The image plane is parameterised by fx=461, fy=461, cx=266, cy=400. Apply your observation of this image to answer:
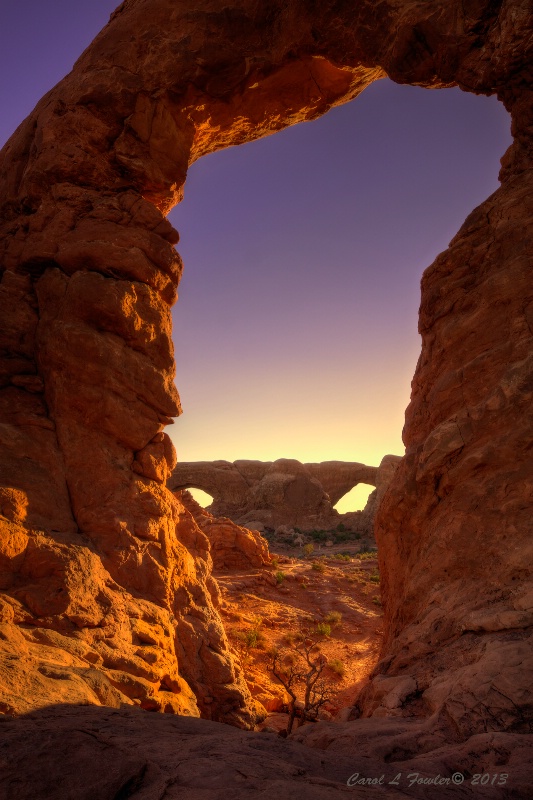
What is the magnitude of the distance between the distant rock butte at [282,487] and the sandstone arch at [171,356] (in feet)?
91.1

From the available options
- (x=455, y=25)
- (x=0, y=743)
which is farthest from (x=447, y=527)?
(x=455, y=25)

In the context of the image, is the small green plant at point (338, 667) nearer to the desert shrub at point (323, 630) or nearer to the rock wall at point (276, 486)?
the desert shrub at point (323, 630)

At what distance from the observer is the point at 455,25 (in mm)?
7020

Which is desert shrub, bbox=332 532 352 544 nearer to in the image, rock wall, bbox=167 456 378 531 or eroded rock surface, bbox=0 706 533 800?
rock wall, bbox=167 456 378 531

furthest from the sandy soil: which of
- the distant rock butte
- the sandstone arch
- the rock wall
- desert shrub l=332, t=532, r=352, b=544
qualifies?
the rock wall

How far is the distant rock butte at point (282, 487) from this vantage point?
116 ft

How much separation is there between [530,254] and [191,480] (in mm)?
35028

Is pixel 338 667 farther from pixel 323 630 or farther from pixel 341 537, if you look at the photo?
pixel 341 537

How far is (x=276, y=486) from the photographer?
36188 mm

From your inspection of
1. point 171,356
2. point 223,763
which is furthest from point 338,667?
point 223,763

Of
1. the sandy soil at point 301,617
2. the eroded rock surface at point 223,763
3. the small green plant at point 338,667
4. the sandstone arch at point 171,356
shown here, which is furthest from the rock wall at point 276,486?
the eroded rock surface at point 223,763

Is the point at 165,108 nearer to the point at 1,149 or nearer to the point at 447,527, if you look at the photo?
the point at 1,149

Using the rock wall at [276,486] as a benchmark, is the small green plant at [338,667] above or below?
below

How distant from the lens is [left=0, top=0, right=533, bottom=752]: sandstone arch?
190 inches
